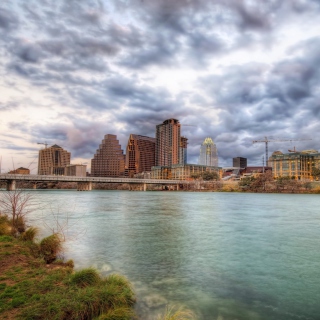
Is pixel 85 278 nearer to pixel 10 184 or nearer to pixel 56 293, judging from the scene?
pixel 56 293

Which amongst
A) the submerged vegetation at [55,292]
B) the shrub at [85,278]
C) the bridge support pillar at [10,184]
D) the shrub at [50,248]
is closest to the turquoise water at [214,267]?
the shrub at [50,248]

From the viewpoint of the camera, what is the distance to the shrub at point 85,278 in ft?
36.9

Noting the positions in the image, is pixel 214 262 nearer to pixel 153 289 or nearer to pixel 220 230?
pixel 153 289

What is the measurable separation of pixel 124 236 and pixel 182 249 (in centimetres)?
706

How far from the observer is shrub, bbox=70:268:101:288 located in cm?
1124

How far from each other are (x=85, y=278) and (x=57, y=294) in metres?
1.72

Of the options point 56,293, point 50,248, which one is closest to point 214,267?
point 56,293

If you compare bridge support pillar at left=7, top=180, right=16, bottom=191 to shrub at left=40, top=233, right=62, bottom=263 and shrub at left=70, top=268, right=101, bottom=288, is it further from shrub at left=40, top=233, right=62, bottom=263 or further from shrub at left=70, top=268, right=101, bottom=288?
shrub at left=70, top=268, right=101, bottom=288

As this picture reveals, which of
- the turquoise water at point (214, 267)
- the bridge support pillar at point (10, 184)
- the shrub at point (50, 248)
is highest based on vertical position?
the bridge support pillar at point (10, 184)

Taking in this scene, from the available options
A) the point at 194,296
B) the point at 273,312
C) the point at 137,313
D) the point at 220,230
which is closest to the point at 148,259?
the point at 194,296

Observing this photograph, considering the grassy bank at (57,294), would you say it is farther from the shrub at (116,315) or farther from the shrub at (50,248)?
the shrub at (50,248)

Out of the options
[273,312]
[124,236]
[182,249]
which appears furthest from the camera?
[124,236]

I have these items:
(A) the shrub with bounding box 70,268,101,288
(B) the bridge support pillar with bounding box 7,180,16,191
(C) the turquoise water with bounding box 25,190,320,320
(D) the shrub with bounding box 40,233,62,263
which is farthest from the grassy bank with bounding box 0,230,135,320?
(B) the bridge support pillar with bounding box 7,180,16,191

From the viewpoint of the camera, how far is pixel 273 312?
10.9 meters
